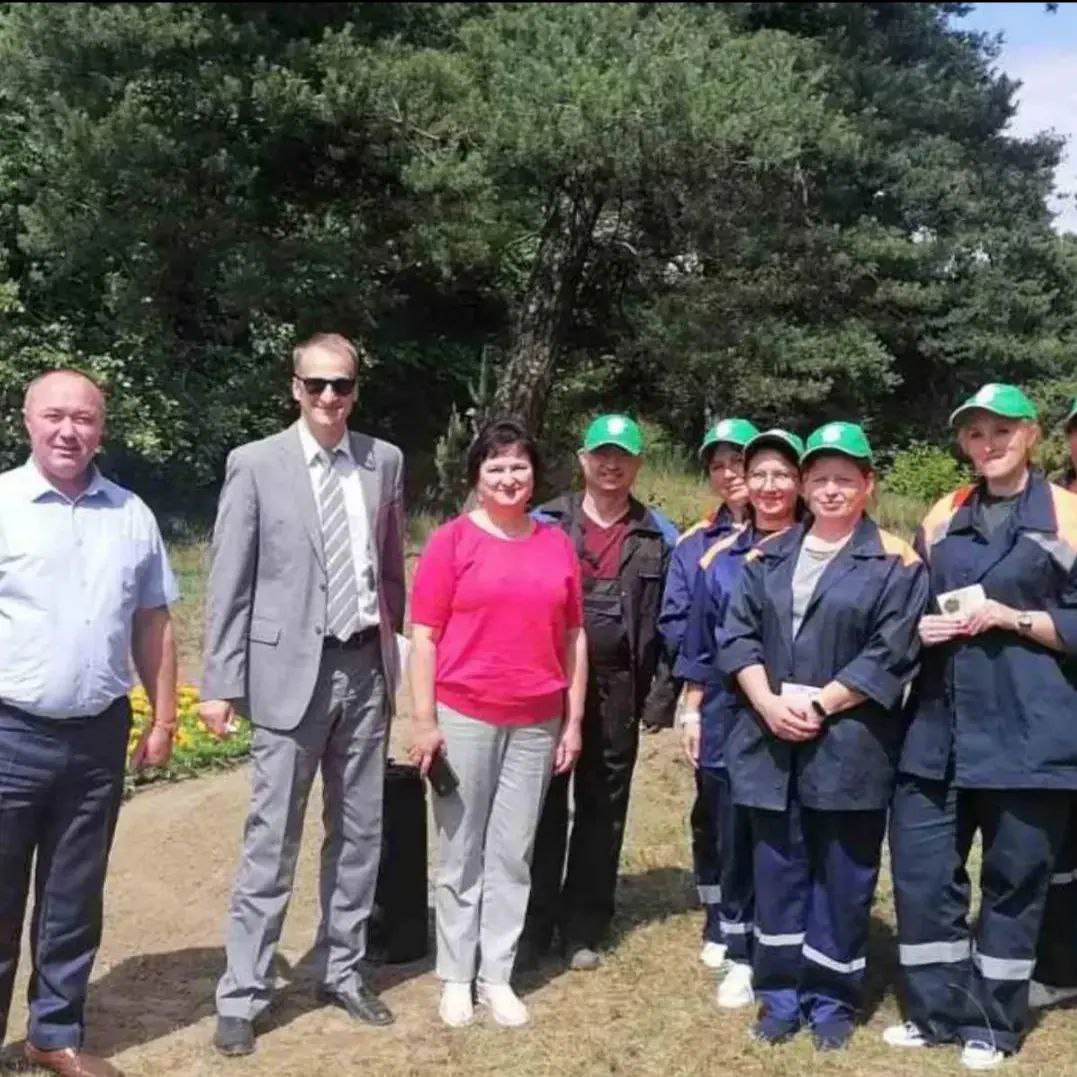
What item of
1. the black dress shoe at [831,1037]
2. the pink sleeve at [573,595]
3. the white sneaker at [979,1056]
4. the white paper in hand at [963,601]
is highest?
the white paper in hand at [963,601]

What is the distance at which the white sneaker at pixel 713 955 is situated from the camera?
15.8 feet

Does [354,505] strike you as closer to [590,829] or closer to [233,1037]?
[590,829]

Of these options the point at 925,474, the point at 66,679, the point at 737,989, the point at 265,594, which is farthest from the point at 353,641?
the point at 925,474

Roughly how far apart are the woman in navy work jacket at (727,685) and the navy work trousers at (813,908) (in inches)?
11.2

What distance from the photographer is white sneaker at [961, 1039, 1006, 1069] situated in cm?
397

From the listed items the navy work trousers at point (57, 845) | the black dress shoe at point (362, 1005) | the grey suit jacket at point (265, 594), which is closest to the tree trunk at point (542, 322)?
the black dress shoe at point (362, 1005)

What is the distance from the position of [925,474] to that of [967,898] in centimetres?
1222

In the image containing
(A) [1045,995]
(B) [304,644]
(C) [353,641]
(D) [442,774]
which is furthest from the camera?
(A) [1045,995]

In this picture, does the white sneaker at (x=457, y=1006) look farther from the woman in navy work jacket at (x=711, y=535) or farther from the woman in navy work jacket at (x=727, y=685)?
the woman in navy work jacket at (x=711, y=535)

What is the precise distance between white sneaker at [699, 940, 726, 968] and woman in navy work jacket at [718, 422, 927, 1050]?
595 mm

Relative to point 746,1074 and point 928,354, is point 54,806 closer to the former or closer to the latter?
point 746,1074


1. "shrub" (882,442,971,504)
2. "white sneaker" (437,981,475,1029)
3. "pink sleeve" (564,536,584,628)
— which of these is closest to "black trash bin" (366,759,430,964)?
"white sneaker" (437,981,475,1029)

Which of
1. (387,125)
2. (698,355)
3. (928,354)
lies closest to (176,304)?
(387,125)

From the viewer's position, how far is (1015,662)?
379 centimetres
